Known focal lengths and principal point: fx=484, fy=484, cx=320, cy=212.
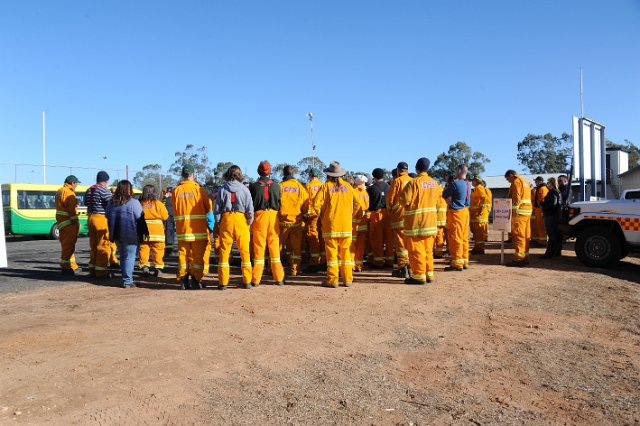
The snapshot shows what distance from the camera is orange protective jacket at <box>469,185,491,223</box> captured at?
482 inches

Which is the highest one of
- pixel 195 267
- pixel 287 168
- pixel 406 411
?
pixel 287 168

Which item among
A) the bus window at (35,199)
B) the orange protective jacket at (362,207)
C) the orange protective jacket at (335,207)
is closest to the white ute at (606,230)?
the orange protective jacket at (362,207)

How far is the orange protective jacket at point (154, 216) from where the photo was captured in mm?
9484

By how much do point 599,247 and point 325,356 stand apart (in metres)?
7.73

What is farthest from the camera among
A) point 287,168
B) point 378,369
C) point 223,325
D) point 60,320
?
point 287,168

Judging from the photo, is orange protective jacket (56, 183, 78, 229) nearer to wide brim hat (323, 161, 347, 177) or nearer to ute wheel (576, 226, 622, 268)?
wide brim hat (323, 161, 347, 177)

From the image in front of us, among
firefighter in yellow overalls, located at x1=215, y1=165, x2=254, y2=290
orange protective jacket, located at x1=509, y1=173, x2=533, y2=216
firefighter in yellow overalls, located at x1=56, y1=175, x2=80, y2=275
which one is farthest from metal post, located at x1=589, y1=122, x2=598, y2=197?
firefighter in yellow overalls, located at x1=56, y1=175, x2=80, y2=275

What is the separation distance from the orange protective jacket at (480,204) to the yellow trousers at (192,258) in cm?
736

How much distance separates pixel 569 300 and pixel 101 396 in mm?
6195

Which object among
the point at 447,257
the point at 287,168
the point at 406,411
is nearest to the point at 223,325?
the point at 406,411

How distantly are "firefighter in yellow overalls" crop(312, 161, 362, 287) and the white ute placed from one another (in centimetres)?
531

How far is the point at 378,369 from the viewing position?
432 cm

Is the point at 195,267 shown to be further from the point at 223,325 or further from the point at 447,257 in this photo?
the point at 447,257

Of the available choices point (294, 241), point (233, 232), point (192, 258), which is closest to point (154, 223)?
point (192, 258)
